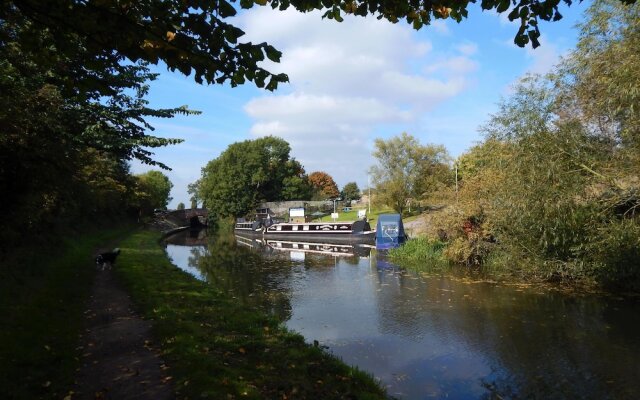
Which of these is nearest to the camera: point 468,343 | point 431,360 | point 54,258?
point 431,360

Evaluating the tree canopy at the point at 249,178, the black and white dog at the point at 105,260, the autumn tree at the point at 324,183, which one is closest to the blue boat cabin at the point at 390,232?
the black and white dog at the point at 105,260

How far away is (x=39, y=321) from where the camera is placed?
757cm

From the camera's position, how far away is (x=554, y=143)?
12.1 m

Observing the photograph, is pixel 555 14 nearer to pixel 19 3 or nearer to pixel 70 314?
pixel 19 3

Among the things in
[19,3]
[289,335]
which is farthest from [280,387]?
[19,3]

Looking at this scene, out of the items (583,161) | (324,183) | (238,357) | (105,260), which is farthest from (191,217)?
(238,357)

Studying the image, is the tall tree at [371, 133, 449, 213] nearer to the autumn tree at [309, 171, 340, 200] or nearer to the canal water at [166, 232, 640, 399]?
the canal water at [166, 232, 640, 399]

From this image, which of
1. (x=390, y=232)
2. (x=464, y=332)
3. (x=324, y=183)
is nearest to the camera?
(x=464, y=332)

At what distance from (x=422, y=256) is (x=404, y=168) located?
24967 millimetres

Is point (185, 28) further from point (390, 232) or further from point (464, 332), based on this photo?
point (390, 232)

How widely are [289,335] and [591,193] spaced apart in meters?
8.82

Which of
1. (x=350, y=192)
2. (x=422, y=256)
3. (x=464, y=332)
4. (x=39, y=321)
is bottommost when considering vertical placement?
(x=464, y=332)

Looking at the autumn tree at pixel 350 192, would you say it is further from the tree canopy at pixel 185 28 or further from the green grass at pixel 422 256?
the tree canopy at pixel 185 28

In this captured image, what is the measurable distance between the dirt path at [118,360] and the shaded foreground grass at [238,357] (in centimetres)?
22
